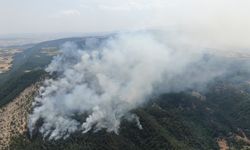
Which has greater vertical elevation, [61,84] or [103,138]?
[61,84]

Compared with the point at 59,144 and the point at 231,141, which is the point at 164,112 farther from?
the point at 59,144

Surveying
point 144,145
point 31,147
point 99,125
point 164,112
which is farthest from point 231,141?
point 31,147

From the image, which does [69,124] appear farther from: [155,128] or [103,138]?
[155,128]

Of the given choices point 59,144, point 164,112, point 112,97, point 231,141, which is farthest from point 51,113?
point 231,141

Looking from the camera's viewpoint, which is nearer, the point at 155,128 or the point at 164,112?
the point at 155,128

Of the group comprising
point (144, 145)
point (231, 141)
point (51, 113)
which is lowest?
point (231, 141)

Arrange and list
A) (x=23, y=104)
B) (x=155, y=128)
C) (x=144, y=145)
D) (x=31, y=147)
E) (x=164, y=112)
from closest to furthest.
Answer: (x=31, y=147)
(x=144, y=145)
(x=155, y=128)
(x=23, y=104)
(x=164, y=112)

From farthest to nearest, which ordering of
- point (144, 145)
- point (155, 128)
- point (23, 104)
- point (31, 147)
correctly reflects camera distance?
1. point (23, 104)
2. point (155, 128)
3. point (144, 145)
4. point (31, 147)

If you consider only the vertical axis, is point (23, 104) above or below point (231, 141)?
above

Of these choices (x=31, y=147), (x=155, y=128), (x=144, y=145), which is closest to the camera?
(x=31, y=147)
